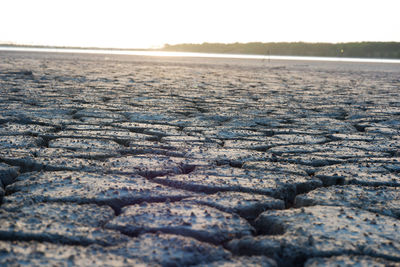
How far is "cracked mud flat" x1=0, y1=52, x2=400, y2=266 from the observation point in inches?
60.3

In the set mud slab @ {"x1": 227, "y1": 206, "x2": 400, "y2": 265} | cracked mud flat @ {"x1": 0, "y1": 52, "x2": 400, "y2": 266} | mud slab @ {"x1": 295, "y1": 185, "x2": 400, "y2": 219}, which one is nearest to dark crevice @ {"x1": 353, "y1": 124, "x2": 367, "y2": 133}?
cracked mud flat @ {"x1": 0, "y1": 52, "x2": 400, "y2": 266}

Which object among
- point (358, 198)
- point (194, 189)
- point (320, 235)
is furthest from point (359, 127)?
point (320, 235)

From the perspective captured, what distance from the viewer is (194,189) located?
2.17 m

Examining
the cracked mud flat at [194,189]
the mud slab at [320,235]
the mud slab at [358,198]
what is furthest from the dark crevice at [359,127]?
the mud slab at [320,235]

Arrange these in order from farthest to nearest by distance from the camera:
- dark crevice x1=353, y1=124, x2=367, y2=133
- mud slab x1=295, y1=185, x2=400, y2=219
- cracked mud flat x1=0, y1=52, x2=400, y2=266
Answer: dark crevice x1=353, y1=124, x2=367, y2=133 < mud slab x1=295, y1=185, x2=400, y2=219 < cracked mud flat x1=0, y1=52, x2=400, y2=266

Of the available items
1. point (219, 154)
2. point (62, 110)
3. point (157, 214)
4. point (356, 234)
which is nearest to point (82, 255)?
point (157, 214)

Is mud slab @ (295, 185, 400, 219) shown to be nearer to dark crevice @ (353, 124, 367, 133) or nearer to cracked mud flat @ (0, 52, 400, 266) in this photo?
cracked mud flat @ (0, 52, 400, 266)

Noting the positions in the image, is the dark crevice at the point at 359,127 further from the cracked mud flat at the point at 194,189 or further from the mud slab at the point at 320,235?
the mud slab at the point at 320,235

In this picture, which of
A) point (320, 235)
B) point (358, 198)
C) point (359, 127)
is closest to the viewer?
point (320, 235)

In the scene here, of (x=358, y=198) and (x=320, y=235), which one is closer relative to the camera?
(x=320, y=235)

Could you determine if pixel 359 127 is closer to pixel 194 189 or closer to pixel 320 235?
pixel 194 189

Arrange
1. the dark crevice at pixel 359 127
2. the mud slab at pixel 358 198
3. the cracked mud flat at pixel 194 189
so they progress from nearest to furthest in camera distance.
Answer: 1. the cracked mud flat at pixel 194 189
2. the mud slab at pixel 358 198
3. the dark crevice at pixel 359 127

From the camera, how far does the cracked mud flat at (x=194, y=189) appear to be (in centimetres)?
153

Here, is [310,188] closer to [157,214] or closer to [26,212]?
[157,214]
